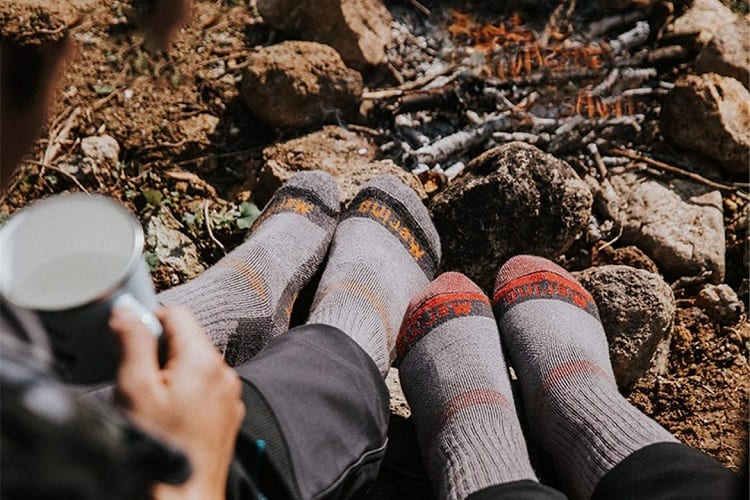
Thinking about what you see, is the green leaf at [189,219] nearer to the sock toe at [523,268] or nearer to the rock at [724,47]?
the sock toe at [523,268]

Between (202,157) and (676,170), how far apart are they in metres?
1.34

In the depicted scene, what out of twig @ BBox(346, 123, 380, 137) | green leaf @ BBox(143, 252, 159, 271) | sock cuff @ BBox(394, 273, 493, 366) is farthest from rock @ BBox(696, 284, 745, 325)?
green leaf @ BBox(143, 252, 159, 271)

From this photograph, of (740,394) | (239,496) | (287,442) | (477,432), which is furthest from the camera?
(740,394)

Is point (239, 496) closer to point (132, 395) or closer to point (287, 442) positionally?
point (287, 442)

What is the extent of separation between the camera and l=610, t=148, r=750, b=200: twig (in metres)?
1.96

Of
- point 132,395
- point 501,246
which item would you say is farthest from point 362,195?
point 132,395

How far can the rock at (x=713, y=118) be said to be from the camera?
1.90 meters

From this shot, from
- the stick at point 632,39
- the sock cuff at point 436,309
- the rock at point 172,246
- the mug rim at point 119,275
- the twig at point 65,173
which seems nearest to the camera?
the mug rim at point 119,275

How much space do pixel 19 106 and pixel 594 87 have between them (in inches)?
67.6

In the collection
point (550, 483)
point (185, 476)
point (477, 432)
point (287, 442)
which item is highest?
point (185, 476)

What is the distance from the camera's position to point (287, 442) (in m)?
0.98

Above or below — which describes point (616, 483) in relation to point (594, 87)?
below

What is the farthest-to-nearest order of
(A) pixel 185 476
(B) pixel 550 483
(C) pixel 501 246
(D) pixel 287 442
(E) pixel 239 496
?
(C) pixel 501 246, (B) pixel 550 483, (D) pixel 287 442, (E) pixel 239 496, (A) pixel 185 476

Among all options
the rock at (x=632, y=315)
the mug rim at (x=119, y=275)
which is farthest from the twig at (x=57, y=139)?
the rock at (x=632, y=315)
